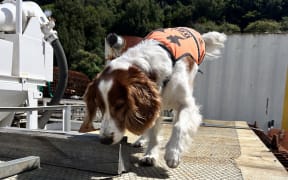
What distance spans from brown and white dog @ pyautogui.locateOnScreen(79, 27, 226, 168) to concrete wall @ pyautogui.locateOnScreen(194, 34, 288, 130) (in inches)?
166

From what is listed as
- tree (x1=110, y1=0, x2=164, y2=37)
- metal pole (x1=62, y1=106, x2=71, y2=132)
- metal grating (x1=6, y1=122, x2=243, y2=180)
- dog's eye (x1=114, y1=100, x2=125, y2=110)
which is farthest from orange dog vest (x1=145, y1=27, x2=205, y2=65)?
tree (x1=110, y1=0, x2=164, y2=37)

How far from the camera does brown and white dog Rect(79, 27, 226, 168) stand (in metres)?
1.75

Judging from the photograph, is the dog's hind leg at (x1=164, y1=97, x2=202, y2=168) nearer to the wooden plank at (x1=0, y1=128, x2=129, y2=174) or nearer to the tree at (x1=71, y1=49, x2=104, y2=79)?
the wooden plank at (x1=0, y1=128, x2=129, y2=174)

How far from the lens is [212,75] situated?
6730 millimetres

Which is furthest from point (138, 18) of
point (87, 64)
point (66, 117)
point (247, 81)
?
point (66, 117)

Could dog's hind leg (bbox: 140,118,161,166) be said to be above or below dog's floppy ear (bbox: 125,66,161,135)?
below

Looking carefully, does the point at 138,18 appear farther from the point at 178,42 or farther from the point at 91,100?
the point at 91,100

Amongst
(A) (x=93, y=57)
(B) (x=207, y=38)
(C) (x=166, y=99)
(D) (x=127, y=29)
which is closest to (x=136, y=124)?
(C) (x=166, y=99)

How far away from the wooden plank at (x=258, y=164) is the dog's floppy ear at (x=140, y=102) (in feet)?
2.14

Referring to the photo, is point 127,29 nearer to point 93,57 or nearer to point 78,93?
point 93,57

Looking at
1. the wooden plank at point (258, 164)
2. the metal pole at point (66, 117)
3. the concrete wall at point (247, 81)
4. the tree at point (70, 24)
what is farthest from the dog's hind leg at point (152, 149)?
the tree at point (70, 24)

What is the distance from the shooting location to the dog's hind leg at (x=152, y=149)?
2096 millimetres

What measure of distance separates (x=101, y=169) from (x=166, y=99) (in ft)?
2.31

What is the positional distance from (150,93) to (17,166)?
0.83m
